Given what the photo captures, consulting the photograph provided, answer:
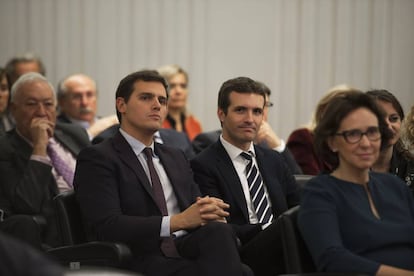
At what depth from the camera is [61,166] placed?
488cm

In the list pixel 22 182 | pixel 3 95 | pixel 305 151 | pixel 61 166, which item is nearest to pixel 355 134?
pixel 22 182

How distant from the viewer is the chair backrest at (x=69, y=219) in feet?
12.0

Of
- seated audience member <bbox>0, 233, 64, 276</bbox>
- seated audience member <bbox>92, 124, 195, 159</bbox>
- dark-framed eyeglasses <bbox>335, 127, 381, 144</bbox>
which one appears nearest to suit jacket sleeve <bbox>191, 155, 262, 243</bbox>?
dark-framed eyeglasses <bbox>335, 127, 381, 144</bbox>

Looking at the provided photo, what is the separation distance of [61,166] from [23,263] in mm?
3181

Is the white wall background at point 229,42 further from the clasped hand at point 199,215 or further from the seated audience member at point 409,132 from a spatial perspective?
the clasped hand at point 199,215

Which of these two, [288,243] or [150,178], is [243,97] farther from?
[288,243]

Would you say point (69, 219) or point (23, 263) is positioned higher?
point (23, 263)

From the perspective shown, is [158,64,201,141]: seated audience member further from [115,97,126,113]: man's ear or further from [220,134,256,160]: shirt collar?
[115,97,126,113]: man's ear

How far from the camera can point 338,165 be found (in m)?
3.35

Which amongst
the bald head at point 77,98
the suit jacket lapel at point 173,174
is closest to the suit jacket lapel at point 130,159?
the suit jacket lapel at point 173,174

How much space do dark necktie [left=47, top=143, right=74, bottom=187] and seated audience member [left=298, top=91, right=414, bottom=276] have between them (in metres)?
1.93

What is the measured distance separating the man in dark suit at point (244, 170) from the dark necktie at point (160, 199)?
1.07 feet

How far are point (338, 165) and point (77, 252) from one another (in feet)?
3.52

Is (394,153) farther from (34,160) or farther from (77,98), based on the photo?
(77,98)
